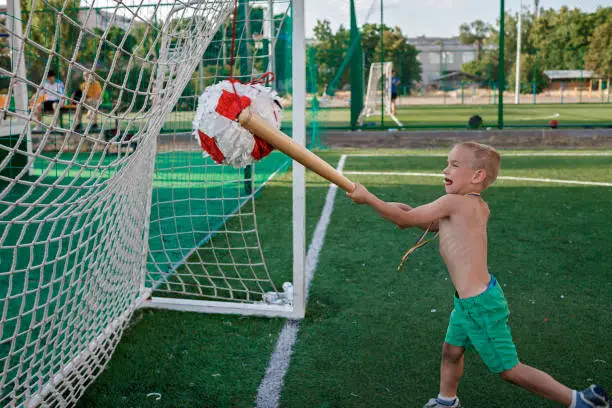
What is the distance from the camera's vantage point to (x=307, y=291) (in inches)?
182

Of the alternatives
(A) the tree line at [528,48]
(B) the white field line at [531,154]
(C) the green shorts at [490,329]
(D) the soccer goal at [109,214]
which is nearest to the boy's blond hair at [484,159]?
(C) the green shorts at [490,329]

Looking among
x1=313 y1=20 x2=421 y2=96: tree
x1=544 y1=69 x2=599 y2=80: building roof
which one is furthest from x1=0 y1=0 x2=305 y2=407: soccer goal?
x1=544 y1=69 x2=599 y2=80: building roof

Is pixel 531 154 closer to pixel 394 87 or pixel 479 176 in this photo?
pixel 479 176

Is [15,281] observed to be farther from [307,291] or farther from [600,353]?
[600,353]

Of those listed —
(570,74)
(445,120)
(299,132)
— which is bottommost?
(445,120)

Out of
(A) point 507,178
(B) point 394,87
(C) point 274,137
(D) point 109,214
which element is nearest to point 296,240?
(D) point 109,214

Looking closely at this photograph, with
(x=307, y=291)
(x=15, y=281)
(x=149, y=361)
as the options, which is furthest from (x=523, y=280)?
(x=15, y=281)

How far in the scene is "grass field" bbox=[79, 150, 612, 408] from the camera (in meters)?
3.14

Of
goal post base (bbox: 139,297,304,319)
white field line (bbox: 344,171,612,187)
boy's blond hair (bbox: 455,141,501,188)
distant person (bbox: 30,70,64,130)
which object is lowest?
goal post base (bbox: 139,297,304,319)

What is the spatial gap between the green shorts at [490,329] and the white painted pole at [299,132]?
1470mm

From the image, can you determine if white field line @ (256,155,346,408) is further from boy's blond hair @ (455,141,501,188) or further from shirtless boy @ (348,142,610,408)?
boy's blond hair @ (455,141,501,188)

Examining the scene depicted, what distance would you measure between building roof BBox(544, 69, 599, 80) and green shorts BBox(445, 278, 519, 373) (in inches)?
1047

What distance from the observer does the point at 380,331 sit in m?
3.91

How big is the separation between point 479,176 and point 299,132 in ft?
4.84
